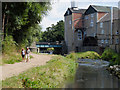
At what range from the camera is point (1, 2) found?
524 inches

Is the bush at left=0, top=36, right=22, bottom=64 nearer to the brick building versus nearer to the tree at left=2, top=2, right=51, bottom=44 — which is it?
the tree at left=2, top=2, right=51, bottom=44

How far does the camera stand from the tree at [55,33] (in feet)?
202

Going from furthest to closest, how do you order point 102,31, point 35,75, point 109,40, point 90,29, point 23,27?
point 90,29 → point 102,31 → point 109,40 → point 23,27 → point 35,75

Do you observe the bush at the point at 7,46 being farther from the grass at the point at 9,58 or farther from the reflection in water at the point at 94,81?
the reflection in water at the point at 94,81

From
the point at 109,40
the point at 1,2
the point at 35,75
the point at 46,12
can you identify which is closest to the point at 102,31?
the point at 109,40

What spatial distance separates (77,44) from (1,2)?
35.0 metres

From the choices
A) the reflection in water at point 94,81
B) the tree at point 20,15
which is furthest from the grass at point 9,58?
the reflection in water at point 94,81

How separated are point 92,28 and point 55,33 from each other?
20.8 m

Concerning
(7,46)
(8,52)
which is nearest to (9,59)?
(8,52)

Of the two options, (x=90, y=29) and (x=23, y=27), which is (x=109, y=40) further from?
(x=23, y=27)

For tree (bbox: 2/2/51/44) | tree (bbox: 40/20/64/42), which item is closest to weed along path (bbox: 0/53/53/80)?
tree (bbox: 2/2/51/44)

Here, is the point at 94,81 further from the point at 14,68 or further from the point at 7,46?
the point at 7,46

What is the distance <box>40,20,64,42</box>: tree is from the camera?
61719 millimetres

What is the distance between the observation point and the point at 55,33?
202ft
